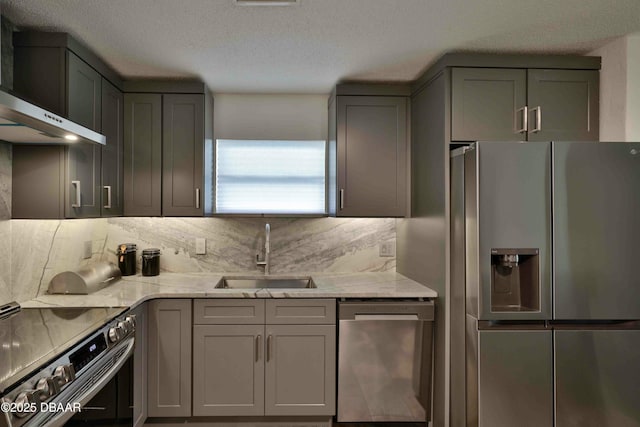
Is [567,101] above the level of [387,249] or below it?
above

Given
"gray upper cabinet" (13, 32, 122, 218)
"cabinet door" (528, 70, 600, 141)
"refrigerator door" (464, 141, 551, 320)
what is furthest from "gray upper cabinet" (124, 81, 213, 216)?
"cabinet door" (528, 70, 600, 141)

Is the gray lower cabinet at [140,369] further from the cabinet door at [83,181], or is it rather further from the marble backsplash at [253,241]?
the marble backsplash at [253,241]

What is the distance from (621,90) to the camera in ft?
6.79

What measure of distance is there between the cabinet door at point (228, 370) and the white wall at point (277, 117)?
4.86 ft

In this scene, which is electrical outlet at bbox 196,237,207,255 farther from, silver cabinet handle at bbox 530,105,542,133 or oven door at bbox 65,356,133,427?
silver cabinet handle at bbox 530,105,542,133

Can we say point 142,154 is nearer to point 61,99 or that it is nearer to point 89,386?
point 61,99

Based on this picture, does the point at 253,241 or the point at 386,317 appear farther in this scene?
the point at 253,241

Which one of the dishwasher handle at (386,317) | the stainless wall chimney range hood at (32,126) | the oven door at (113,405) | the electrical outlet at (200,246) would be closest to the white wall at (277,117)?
the electrical outlet at (200,246)

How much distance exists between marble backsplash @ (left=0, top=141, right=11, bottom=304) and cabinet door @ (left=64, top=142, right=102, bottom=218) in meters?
0.27

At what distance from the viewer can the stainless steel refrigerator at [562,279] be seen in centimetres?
187

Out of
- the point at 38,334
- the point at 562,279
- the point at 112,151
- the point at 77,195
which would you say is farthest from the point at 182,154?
the point at 562,279

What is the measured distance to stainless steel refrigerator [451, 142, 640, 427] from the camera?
1865 millimetres

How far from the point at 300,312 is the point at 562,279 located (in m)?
1.42

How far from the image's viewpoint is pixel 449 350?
7.17 ft
